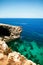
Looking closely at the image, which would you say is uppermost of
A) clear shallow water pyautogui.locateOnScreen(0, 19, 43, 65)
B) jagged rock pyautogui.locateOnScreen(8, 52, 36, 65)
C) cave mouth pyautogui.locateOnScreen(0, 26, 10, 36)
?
jagged rock pyautogui.locateOnScreen(8, 52, 36, 65)

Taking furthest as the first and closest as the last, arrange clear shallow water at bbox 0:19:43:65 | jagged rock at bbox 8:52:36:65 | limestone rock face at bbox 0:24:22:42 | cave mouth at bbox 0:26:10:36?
1. cave mouth at bbox 0:26:10:36
2. limestone rock face at bbox 0:24:22:42
3. clear shallow water at bbox 0:19:43:65
4. jagged rock at bbox 8:52:36:65

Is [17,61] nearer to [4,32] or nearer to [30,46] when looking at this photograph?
[30,46]

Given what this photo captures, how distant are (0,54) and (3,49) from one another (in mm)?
703

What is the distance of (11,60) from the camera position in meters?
6.43

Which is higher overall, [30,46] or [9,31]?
[9,31]

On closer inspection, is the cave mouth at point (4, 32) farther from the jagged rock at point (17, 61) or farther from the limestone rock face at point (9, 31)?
the jagged rock at point (17, 61)

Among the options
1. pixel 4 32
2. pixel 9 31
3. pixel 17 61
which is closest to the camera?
pixel 17 61

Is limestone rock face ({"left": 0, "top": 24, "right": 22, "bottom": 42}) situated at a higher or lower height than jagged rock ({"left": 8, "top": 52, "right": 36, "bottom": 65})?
lower

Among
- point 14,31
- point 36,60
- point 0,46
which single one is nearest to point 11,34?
point 14,31

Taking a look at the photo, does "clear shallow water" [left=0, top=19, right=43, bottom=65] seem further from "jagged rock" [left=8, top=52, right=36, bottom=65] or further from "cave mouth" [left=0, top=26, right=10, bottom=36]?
"jagged rock" [left=8, top=52, right=36, bottom=65]

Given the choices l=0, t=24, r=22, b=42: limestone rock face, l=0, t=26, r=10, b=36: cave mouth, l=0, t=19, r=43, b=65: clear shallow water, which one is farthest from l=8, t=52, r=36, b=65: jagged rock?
l=0, t=26, r=10, b=36: cave mouth

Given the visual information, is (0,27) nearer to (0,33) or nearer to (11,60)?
(0,33)

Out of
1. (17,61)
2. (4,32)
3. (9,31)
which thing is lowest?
(4,32)

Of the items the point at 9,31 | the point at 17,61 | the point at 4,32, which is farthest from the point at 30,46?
the point at 17,61
